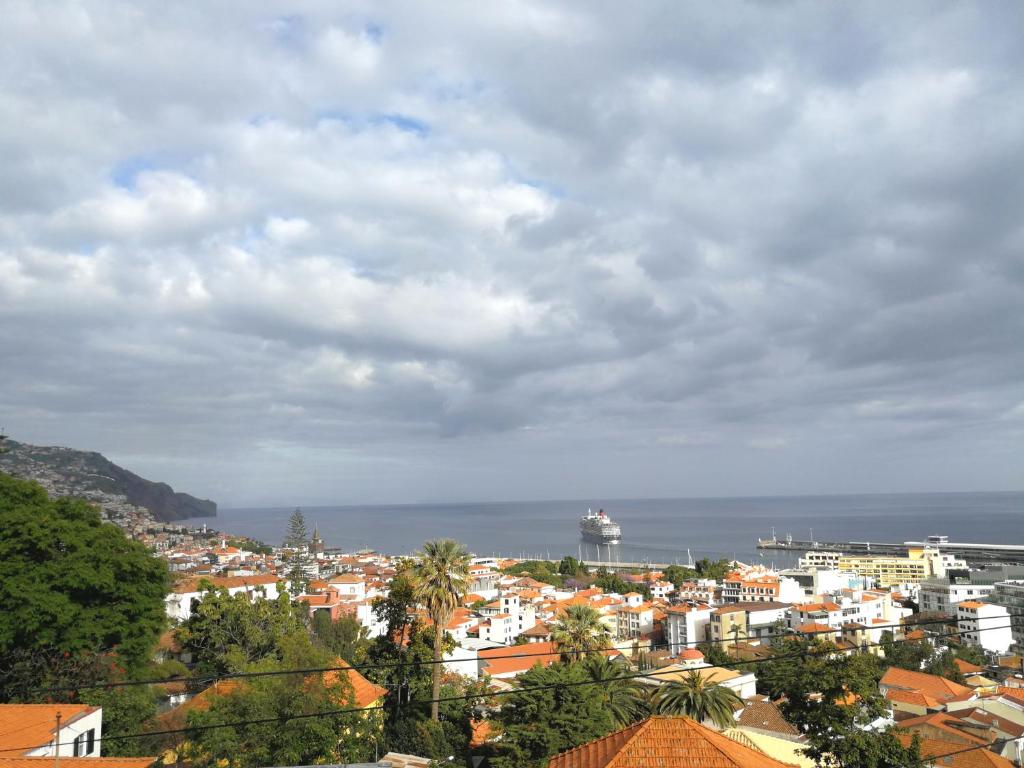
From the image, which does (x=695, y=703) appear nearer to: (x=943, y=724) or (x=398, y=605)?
(x=398, y=605)

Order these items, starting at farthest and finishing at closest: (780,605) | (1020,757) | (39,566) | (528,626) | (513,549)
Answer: (513,549) → (780,605) → (528,626) → (1020,757) → (39,566)

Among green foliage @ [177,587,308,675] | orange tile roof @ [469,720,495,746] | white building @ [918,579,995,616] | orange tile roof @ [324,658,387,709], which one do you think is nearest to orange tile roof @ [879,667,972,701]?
orange tile roof @ [469,720,495,746]

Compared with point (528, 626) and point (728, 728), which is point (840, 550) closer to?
Result: point (528, 626)

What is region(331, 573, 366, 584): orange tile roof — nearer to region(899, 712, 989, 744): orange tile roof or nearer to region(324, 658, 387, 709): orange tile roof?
region(324, 658, 387, 709): orange tile roof

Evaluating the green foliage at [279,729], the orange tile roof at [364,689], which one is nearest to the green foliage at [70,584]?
the green foliage at [279,729]

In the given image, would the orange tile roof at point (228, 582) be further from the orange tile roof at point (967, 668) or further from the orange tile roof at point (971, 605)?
the orange tile roof at point (971, 605)

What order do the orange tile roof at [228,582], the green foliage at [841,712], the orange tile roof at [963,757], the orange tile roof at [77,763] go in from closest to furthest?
the orange tile roof at [77,763] < the green foliage at [841,712] < the orange tile roof at [963,757] < the orange tile roof at [228,582]

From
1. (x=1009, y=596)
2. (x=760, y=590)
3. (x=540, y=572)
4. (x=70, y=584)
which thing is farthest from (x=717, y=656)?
(x=540, y=572)

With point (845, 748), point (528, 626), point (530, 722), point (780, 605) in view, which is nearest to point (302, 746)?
point (530, 722)
